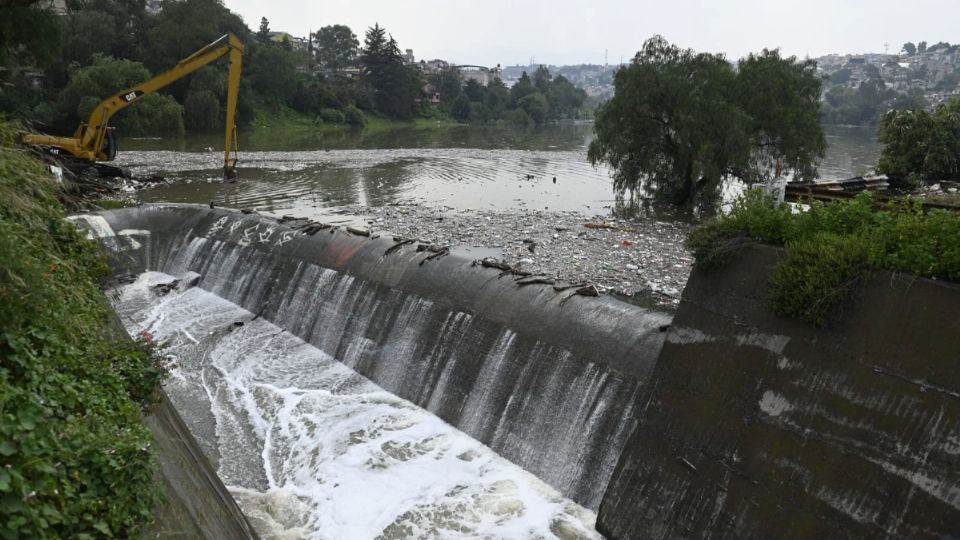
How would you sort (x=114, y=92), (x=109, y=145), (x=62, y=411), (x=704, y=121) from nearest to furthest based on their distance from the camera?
(x=62, y=411), (x=704, y=121), (x=109, y=145), (x=114, y=92)

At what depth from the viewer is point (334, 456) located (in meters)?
11.0

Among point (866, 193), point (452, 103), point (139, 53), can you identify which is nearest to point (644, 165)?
point (866, 193)

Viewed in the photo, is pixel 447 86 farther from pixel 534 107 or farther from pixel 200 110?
pixel 200 110

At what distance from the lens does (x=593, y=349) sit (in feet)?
34.7

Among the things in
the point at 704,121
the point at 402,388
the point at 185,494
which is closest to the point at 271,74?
the point at 704,121

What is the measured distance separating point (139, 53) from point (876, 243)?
7579cm

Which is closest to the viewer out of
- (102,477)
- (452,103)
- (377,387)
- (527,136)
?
(102,477)

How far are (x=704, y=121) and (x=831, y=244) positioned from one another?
954 inches

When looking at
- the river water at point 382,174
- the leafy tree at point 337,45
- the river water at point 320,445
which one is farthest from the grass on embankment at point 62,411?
the leafy tree at point 337,45

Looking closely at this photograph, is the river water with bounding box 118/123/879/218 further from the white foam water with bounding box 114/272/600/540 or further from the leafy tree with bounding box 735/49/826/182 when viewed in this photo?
the white foam water with bounding box 114/272/600/540

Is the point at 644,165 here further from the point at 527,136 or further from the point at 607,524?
the point at 527,136

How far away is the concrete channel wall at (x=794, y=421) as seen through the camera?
6.29 metres

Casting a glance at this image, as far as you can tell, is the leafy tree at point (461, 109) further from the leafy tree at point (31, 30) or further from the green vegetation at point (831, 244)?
→ the green vegetation at point (831, 244)

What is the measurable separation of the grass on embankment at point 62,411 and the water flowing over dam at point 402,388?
3.70m
